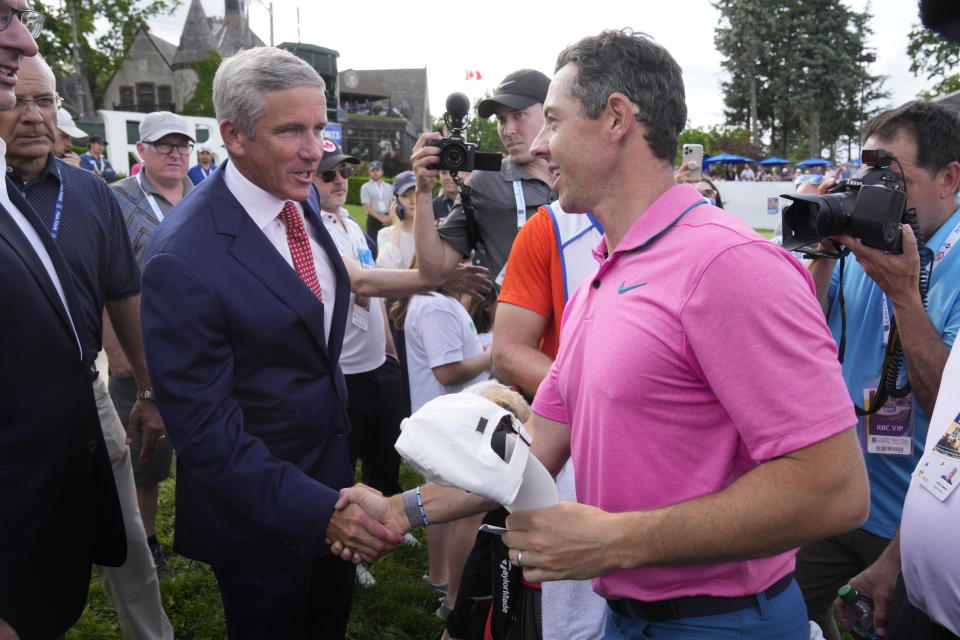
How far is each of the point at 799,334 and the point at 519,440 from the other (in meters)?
0.56

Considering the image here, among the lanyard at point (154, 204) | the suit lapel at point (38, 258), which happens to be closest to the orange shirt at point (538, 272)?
the suit lapel at point (38, 258)

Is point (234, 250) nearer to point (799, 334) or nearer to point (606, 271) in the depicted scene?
point (606, 271)

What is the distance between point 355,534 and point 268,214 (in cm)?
112

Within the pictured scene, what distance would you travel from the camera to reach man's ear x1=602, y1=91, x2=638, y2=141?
1596 millimetres

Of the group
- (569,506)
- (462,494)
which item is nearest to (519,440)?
(569,506)

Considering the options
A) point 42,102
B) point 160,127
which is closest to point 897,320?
point 42,102

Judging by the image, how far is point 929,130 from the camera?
2510mm

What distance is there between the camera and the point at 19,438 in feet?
Result: 6.20

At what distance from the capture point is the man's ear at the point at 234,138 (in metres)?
2.31

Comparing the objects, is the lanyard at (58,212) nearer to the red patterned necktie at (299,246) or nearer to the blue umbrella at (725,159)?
the red patterned necktie at (299,246)

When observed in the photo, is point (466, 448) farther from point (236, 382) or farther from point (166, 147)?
point (166, 147)

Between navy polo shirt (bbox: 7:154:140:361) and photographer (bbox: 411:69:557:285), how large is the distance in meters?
1.39

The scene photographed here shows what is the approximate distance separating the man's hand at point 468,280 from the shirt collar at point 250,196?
4.45ft

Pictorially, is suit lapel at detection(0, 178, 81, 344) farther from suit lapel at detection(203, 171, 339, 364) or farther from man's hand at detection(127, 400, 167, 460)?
man's hand at detection(127, 400, 167, 460)
